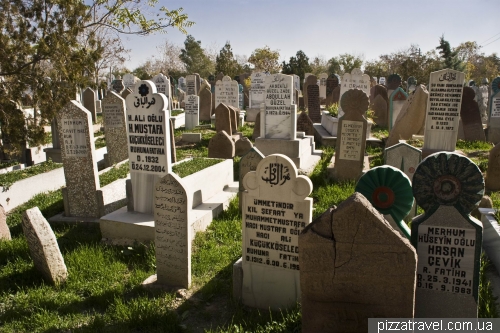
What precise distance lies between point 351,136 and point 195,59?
52.0 m

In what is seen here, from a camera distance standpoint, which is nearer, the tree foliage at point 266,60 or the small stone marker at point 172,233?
the small stone marker at point 172,233

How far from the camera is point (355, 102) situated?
323 inches

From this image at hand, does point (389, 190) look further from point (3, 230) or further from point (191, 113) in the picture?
point (191, 113)

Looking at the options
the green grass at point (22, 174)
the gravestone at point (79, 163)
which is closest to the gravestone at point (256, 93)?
the green grass at point (22, 174)

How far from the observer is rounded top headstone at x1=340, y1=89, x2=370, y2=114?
26.7 ft

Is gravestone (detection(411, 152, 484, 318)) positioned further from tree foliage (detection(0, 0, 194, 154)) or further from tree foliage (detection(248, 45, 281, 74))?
tree foliage (detection(248, 45, 281, 74))

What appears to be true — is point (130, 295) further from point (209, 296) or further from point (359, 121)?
point (359, 121)

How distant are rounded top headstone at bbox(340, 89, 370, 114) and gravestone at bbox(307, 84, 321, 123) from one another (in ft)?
25.2

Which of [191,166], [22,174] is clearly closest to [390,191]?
[191,166]

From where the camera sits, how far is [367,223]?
287 centimetres

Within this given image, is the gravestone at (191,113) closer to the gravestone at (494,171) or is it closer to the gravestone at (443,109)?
the gravestone at (443,109)

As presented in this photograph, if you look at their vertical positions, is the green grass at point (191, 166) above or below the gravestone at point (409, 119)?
below

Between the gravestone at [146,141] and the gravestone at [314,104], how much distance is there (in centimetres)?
1063

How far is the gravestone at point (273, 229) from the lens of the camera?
395cm
